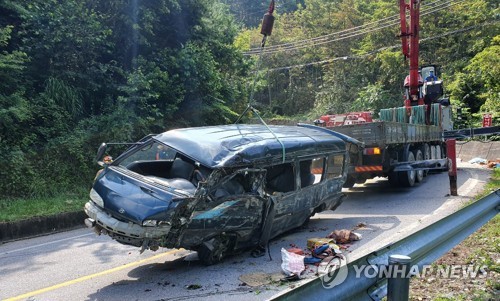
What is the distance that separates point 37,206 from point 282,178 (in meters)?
6.02

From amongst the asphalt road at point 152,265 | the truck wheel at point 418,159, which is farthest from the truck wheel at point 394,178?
the asphalt road at point 152,265

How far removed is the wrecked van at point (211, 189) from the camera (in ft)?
16.4

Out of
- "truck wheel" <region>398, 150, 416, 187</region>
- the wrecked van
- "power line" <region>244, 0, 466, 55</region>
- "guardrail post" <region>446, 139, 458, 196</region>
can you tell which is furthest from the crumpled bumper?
"power line" <region>244, 0, 466, 55</region>

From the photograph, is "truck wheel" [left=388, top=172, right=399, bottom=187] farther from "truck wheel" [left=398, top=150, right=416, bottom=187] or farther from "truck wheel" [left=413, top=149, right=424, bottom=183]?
"truck wheel" [left=413, top=149, right=424, bottom=183]

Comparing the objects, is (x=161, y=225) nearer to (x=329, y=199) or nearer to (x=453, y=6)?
(x=329, y=199)

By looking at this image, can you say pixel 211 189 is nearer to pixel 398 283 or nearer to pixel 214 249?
pixel 214 249

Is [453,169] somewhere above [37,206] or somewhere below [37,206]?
above

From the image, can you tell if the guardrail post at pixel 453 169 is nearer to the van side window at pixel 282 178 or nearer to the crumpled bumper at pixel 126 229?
the van side window at pixel 282 178

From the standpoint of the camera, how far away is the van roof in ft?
18.2

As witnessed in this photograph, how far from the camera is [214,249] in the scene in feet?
18.1

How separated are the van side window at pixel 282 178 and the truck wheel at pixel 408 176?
6116 millimetres

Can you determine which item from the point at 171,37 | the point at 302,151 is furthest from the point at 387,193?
the point at 171,37

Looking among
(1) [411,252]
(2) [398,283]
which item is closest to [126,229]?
(1) [411,252]

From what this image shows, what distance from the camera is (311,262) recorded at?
18.0 ft
